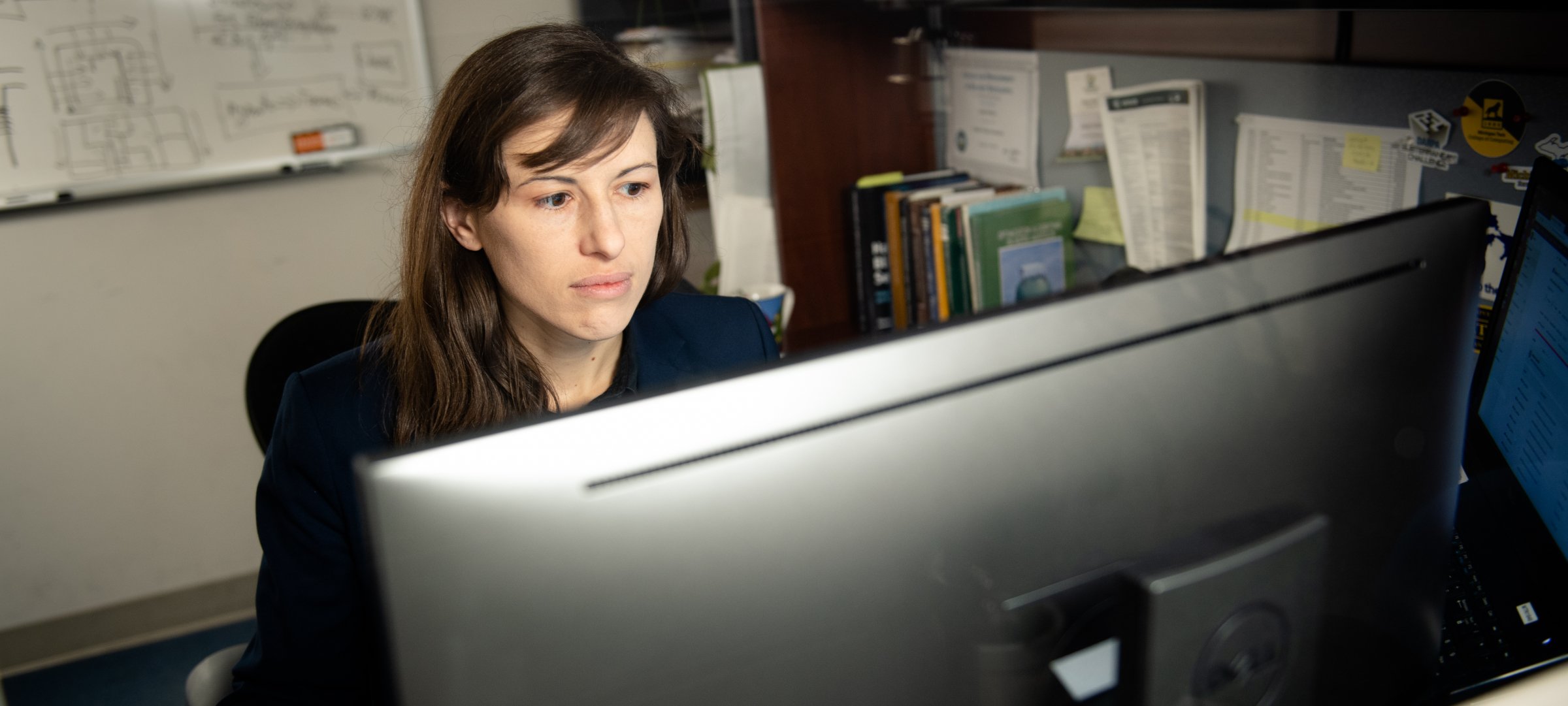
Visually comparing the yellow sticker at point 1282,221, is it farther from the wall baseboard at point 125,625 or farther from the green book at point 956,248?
the wall baseboard at point 125,625

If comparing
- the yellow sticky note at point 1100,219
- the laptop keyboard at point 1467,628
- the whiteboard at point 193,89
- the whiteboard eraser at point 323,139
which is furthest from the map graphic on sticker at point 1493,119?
→ the whiteboard eraser at point 323,139

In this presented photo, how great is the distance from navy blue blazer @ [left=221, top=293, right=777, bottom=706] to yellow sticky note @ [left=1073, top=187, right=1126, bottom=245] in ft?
3.51

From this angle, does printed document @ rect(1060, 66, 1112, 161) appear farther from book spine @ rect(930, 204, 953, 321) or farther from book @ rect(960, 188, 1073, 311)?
book spine @ rect(930, 204, 953, 321)

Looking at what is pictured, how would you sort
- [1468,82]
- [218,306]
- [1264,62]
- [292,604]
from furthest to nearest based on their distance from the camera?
→ [218,306] → [1264,62] → [1468,82] → [292,604]

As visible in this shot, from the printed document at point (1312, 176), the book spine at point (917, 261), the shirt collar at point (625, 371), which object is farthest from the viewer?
the book spine at point (917, 261)

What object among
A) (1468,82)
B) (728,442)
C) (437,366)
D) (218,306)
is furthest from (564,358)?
(218,306)

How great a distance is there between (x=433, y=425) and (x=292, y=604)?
0.62 feet

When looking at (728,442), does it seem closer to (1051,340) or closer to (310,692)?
(1051,340)

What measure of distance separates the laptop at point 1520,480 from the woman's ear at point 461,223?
2.78ft

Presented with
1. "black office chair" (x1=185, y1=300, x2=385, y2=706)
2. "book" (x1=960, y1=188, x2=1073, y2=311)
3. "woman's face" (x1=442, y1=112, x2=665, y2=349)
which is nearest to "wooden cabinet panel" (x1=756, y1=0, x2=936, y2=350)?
"book" (x1=960, y1=188, x2=1073, y2=311)

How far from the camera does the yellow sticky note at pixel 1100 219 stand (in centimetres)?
170

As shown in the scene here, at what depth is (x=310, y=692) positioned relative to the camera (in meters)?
0.89

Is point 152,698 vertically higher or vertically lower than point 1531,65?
lower

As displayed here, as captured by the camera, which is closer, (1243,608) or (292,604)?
(1243,608)
